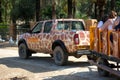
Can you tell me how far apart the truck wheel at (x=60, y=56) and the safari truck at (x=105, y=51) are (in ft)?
7.17

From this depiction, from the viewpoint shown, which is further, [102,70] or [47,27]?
[47,27]

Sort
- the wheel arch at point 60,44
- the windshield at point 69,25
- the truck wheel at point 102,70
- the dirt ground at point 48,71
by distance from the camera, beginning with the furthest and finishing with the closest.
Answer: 1. the windshield at point 69,25
2. the wheel arch at point 60,44
3. the dirt ground at point 48,71
4. the truck wheel at point 102,70

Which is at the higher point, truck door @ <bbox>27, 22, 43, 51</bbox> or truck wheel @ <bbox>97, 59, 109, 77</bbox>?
truck door @ <bbox>27, 22, 43, 51</bbox>

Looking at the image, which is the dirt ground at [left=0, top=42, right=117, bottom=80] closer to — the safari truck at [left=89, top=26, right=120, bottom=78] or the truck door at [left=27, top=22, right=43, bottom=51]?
the safari truck at [left=89, top=26, right=120, bottom=78]

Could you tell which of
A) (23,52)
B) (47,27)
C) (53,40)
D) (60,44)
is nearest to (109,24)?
(60,44)

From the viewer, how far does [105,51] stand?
1042 centimetres

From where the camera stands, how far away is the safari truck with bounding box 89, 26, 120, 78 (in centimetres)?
961

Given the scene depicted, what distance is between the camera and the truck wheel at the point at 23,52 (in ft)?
56.2

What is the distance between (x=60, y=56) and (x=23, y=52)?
3.62 meters

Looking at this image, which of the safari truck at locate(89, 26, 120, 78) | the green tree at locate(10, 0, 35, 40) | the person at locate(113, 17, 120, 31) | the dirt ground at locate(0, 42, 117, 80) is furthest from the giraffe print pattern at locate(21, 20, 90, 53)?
the green tree at locate(10, 0, 35, 40)

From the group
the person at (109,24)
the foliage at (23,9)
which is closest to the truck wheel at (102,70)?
the person at (109,24)

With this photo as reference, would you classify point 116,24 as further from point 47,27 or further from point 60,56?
point 47,27

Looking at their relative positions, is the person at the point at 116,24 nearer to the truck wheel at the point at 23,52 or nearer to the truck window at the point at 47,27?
the truck window at the point at 47,27

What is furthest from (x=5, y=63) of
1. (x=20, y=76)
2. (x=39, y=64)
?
(x=20, y=76)
